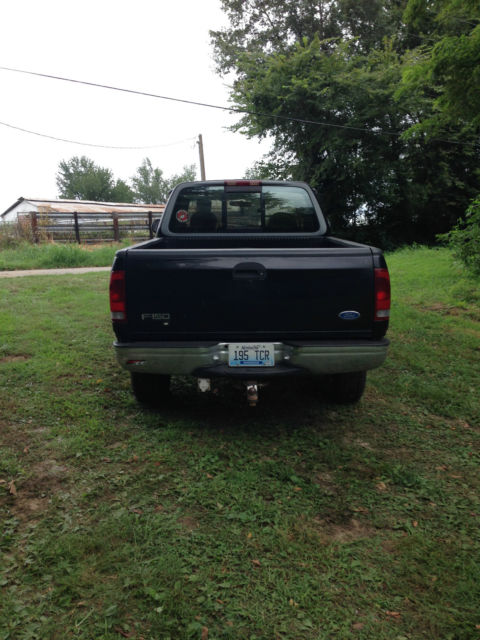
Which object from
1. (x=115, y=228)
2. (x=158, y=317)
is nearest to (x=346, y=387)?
(x=158, y=317)

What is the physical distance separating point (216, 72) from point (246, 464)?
29.3 meters

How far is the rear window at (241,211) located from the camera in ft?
14.8

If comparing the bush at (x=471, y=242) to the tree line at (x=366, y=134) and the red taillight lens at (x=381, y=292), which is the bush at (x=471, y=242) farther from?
the tree line at (x=366, y=134)

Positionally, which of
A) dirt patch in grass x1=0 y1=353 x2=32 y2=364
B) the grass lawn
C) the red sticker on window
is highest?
the red sticker on window

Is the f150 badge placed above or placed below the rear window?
below

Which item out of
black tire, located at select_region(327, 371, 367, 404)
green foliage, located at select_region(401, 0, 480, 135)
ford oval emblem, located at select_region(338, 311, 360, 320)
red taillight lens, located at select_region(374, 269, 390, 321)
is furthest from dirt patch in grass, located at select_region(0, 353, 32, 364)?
green foliage, located at select_region(401, 0, 480, 135)

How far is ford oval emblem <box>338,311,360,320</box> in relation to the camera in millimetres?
3174

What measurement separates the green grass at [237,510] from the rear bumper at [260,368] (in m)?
0.57

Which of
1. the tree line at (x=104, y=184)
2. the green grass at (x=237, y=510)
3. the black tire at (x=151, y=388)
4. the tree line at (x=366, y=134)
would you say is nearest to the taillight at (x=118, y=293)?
the black tire at (x=151, y=388)

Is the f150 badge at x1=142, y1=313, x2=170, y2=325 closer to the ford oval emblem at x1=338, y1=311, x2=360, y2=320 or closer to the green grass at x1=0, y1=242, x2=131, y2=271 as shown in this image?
the ford oval emblem at x1=338, y1=311, x2=360, y2=320

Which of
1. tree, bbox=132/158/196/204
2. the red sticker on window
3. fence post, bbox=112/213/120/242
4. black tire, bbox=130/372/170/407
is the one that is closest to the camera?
black tire, bbox=130/372/170/407

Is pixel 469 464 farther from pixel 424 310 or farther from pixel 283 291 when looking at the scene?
pixel 424 310

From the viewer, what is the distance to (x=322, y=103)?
1794cm

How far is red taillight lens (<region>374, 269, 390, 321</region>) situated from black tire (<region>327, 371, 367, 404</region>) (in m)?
0.80
